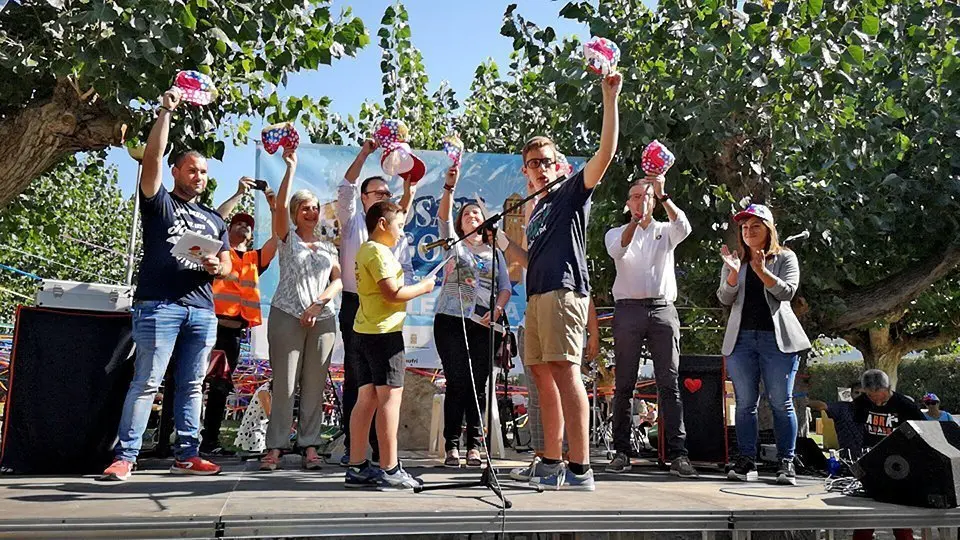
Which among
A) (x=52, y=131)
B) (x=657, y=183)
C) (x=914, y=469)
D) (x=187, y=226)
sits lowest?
(x=914, y=469)

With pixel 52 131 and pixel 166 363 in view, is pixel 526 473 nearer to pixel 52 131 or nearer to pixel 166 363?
pixel 166 363

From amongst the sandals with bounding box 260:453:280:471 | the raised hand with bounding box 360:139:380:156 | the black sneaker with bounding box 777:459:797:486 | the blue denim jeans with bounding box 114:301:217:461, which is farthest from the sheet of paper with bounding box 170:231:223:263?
the black sneaker with bounding box 777:459:797:486

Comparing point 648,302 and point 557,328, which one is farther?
point 648,302

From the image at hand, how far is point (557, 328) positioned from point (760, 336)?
1.63 meters

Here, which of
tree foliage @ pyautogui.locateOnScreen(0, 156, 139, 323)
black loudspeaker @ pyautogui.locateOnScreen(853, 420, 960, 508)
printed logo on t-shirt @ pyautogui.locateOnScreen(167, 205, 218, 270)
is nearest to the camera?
black loudspeaker @ pyautogui.locateOnScreen(853, 420, 960, 508)

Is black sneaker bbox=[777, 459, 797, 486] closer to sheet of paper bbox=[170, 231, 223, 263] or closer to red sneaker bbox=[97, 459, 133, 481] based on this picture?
sheet of paper bbox=[170, 231, 223, 263]

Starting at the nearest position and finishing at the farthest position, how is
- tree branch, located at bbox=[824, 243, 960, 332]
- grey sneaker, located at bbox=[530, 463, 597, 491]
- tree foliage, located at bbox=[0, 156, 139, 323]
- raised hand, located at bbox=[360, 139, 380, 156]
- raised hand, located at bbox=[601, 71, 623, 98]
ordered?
raised hand, located at bbox=[601, 71, 623, 98] < grey sneaker, located at bbox=[530, 463, 597, 491] < raised hand, located at bbox=[360, 139, 380, 156] < tree branch, located at bbox=[824, 243, 960, 332] < tree foliage, located at bbox=[0, 156, 139, 323]

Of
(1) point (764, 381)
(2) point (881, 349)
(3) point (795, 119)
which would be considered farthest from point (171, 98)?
(2) point (881, 349)

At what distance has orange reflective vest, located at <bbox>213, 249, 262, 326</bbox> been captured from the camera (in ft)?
17.9

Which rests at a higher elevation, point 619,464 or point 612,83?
point 612,83

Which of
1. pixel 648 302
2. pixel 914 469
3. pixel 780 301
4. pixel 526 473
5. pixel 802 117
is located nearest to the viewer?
pixel 914 469

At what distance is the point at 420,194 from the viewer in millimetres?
6895

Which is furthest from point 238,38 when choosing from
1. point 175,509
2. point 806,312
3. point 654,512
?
point 806,312

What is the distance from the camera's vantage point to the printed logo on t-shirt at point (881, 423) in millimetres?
5609
